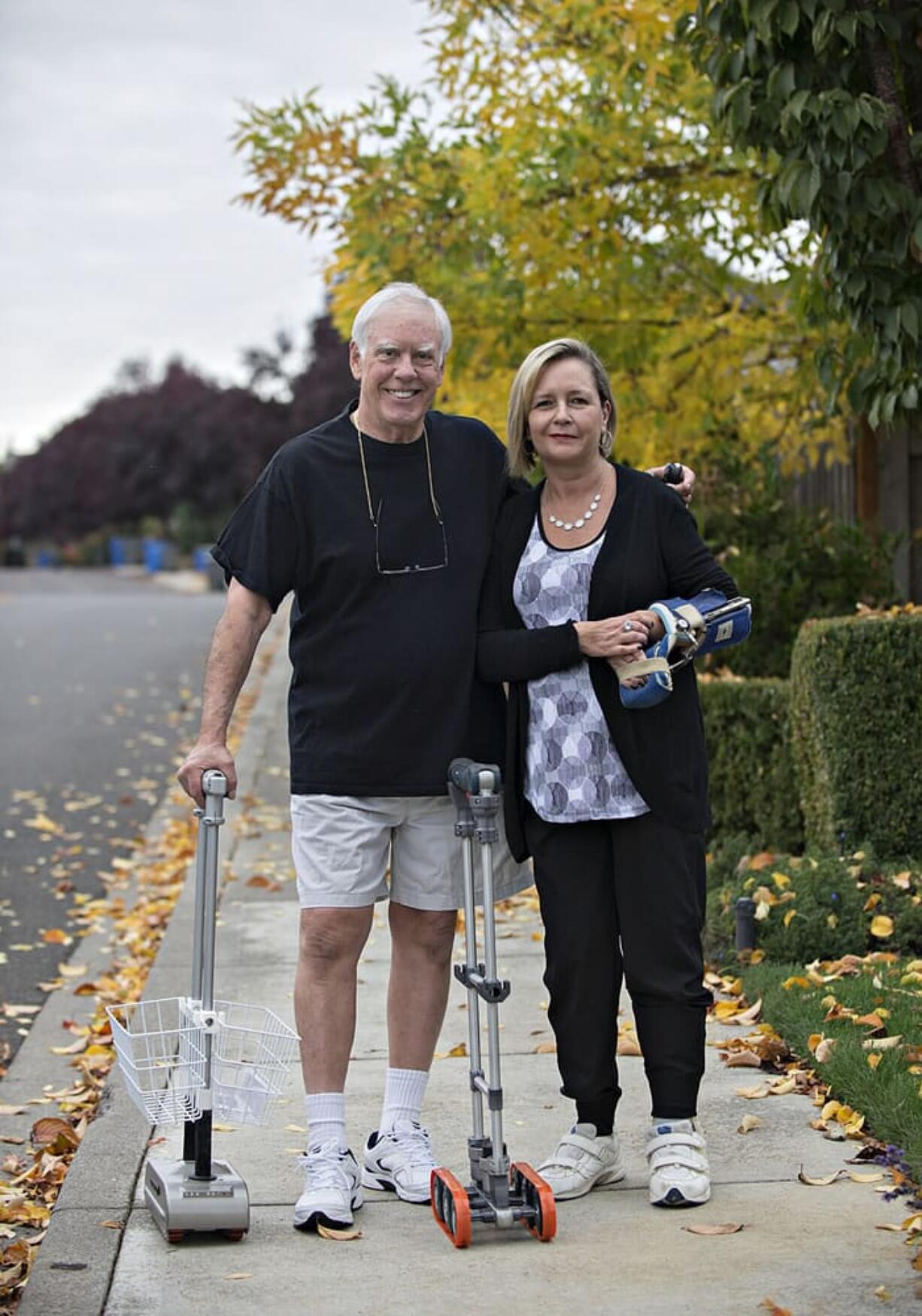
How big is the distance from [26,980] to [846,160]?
13.9ft

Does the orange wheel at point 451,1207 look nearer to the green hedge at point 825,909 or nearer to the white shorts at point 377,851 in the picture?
the white shorts at point 377,851

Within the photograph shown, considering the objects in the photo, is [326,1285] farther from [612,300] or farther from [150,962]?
[612,300]

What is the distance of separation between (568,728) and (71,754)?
31.0ft

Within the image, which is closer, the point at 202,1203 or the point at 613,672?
the point at 202,1203

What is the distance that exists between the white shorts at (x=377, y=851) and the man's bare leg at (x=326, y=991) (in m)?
0.04

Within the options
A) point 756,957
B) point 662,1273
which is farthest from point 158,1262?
point 756,957

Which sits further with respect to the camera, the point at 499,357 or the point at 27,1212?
the point at 499,357

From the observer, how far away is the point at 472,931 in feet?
13.0

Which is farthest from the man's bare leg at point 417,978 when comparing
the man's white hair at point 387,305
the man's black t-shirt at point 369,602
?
the man's white hair at point 387,305

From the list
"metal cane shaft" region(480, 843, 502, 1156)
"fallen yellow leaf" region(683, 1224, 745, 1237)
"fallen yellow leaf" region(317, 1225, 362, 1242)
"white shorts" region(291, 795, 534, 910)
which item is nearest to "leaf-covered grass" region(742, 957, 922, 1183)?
"fallen yellow leaf" region(683, 1224, 745, 1237)

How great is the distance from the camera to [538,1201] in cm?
394

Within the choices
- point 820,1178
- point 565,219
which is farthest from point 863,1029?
point 565,219

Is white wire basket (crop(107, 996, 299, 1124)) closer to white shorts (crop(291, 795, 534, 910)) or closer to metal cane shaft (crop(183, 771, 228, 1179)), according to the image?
metal cane shaft (crop(183, 771, 228, 1179))

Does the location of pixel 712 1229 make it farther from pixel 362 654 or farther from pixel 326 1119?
pixel 362 654
